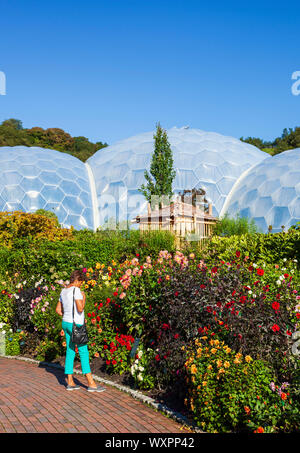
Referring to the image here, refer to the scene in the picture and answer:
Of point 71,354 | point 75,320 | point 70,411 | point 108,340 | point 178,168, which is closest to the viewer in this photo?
point 70,411

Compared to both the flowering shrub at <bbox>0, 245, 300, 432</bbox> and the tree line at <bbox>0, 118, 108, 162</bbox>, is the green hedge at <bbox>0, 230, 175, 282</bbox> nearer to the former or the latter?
the flowering shrub at <bbox>0, 245, 300, 432</bbox>

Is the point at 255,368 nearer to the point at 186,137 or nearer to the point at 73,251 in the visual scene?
the point at 73,251

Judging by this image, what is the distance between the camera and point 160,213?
56.8 ft

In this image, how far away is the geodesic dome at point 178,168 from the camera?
26844 mm

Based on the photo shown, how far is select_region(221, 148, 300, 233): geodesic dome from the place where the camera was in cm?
2138

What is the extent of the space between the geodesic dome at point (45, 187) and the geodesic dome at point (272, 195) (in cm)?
932

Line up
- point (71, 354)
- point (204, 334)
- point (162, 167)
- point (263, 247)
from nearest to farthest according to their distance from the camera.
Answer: point (204, 334), point (71, 354), point (263, 247), point (162, 167)

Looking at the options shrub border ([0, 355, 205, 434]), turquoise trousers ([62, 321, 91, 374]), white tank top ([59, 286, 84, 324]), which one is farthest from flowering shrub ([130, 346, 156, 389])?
white tank top ([59, 286, 84, 324])

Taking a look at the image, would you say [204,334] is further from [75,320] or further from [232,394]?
A: [75,320]

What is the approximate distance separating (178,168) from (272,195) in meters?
7.14

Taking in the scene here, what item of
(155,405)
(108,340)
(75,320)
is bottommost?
(155,405)

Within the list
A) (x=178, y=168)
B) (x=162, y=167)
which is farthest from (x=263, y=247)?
(x=178, y=168)

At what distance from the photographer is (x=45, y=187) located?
90.8 ft

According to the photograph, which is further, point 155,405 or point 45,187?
point 45,187
